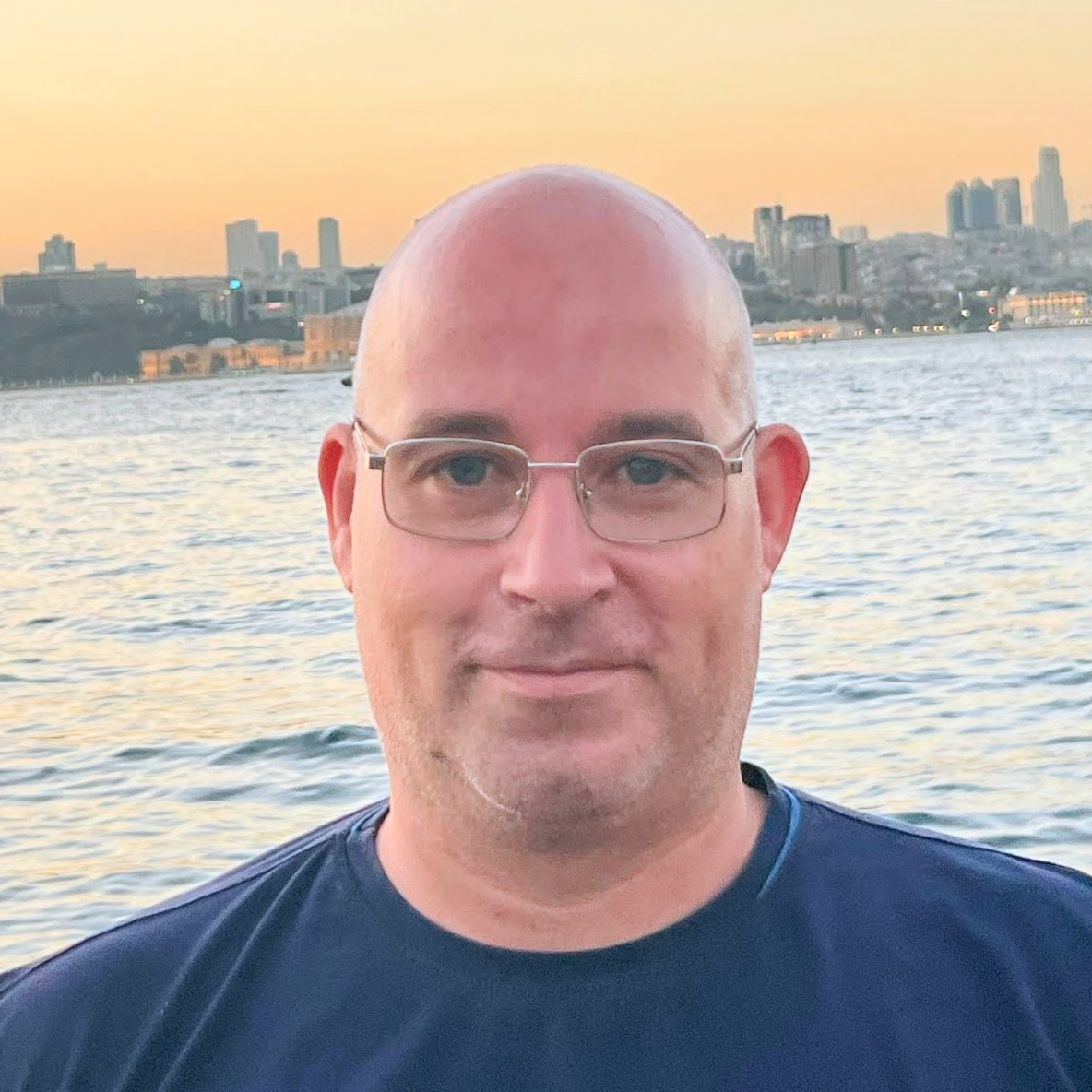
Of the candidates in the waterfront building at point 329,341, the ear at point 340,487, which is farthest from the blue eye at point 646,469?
the waterfront building at point 329,341

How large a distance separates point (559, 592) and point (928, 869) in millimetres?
485

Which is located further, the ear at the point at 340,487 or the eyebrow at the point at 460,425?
the ear at the point at 340,487

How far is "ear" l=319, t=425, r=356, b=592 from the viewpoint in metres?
2.37

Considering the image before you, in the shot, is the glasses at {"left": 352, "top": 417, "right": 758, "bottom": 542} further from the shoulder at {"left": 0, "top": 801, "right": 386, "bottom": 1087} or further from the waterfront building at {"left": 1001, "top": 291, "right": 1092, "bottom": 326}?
the waterfront building at {"left": 1001, "top": 291, "right": 1092, "bottom": 326}

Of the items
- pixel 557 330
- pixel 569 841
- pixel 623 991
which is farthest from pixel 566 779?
pixel 557 330

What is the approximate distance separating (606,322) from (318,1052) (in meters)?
0.75

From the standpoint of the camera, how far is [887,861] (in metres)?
2.20


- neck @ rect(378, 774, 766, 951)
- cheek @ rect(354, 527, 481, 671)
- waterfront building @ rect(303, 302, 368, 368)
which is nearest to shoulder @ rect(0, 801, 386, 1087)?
neck @ rect(378, 774, 766, 951)

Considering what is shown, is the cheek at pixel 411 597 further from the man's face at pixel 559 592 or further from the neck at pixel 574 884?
the neck at pixel 574 884

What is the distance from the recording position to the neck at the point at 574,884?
214 cm

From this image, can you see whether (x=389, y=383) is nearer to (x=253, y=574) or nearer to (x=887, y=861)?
(x=887, y=861)

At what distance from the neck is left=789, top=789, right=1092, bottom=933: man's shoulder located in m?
0.10

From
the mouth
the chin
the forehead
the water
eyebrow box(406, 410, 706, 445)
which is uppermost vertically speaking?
the forehead

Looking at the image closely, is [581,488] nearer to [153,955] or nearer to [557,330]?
[557,330]
